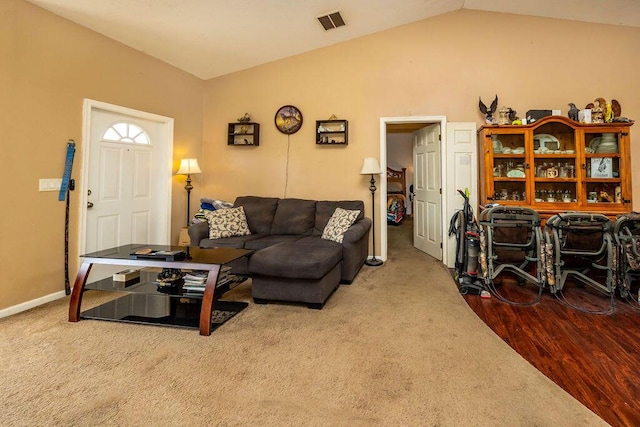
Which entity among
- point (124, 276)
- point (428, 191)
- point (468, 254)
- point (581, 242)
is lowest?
point (124, 276)

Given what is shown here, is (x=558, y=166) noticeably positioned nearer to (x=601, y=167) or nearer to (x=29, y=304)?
(x=601, y=167)

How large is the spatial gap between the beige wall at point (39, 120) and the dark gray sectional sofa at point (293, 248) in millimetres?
1331

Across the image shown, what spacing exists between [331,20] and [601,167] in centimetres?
371

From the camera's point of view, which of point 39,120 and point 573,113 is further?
point 573,113

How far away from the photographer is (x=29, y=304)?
9.30ft

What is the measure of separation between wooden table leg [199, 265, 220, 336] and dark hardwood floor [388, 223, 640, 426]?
2.07 m

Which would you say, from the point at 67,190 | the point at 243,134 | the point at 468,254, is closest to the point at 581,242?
the point at 468,254

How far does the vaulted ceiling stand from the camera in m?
3.17

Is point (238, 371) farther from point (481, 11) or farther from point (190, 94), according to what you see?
point (481, 11)

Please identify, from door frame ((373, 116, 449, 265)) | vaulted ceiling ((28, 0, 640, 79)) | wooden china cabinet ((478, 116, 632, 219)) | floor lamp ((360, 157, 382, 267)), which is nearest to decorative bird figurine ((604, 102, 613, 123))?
wooden china cabinet ((478, 116, 632, 219))

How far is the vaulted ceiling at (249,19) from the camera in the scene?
10.4 ft

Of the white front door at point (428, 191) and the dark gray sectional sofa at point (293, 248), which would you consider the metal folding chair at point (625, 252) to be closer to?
the white front door at point (428, 191)

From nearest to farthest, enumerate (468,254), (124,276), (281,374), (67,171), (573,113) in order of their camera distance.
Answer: (281,374) < (124,276) < (67,171) < (468,254) < (573,113)

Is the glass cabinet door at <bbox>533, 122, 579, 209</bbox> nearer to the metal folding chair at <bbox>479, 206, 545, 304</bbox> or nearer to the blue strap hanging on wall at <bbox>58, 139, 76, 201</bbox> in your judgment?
the metal folding chair at <bbox>479, 206, 545, 304</bbox>
